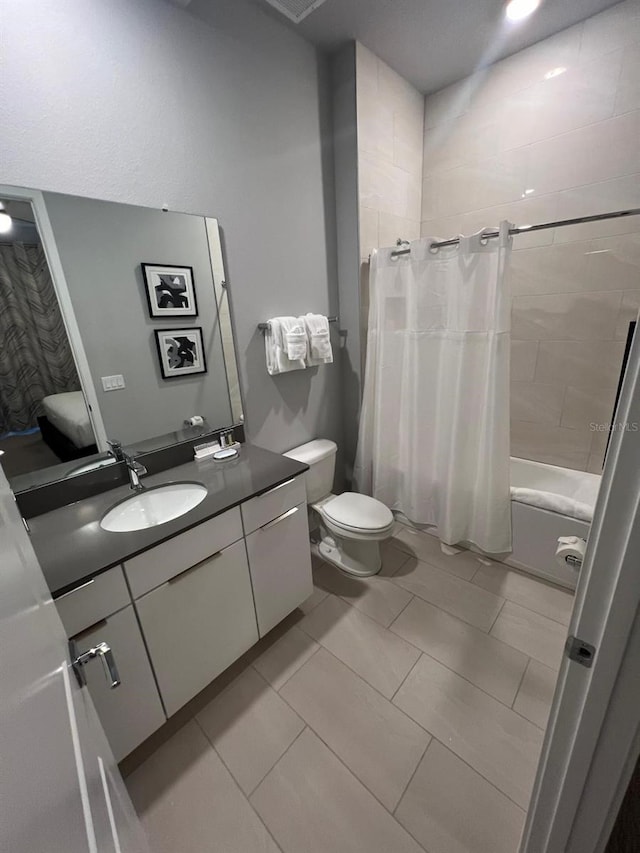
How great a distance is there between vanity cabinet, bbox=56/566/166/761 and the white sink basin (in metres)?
0.35

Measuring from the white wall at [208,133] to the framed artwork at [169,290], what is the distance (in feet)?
0.72

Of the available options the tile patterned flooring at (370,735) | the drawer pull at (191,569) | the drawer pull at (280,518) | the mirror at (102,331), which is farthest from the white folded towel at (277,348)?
the tile patterned flooring at (370,735)

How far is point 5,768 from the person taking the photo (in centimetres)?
27

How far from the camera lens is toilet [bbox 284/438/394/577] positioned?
6.09 ft

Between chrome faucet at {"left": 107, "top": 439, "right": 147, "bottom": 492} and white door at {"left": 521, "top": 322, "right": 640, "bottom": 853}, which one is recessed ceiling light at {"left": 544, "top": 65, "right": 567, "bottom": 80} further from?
chrome faucet at {"left": 107, "top": 439, "right": 147, "bottom": 492}

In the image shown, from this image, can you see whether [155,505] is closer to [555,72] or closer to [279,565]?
[279,565]

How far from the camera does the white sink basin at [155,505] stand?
1.36 metres

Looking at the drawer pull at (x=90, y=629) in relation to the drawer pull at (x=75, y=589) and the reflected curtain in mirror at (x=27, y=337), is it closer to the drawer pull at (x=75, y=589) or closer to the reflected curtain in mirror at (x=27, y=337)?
the drawer pull at (x=75, y=589)

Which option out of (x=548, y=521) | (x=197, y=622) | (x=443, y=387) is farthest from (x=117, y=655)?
(x=548, y=521)

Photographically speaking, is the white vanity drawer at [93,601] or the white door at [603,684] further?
the white vanity drawer at [93,601]

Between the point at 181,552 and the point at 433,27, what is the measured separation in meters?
2.63

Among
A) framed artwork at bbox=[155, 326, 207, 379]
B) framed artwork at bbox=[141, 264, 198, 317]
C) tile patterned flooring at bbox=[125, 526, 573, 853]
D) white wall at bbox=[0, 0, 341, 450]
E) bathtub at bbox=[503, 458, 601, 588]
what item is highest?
white wall at bbox=[0, 0, 341, 450]

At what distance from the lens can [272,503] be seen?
4.75ft

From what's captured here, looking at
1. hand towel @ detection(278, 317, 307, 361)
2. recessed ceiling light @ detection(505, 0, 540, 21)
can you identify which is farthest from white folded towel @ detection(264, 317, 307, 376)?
recessed ceiling light @ detection(505, 0, 540, 21)
